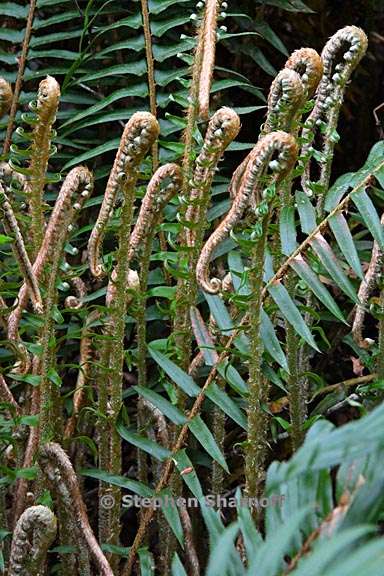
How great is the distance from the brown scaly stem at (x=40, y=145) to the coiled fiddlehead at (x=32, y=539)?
0.38 metres

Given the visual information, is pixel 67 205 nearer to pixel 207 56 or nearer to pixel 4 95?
pixel 4 95

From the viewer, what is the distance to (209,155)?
114cm

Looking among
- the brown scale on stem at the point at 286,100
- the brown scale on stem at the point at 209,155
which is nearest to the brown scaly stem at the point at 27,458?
the brown scale on stem at the point at 209,155

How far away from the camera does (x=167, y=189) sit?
121 cm

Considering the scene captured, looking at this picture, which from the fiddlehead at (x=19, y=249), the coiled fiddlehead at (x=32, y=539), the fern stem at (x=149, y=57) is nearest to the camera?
the coiled fiddlehead at (x=32, y=539)

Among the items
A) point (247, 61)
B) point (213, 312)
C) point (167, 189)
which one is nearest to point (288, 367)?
point (213, 312)

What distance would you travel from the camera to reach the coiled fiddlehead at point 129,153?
3.48 feet

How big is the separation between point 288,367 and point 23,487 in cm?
37

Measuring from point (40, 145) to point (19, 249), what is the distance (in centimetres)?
15

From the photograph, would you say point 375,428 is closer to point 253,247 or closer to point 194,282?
point 253,247

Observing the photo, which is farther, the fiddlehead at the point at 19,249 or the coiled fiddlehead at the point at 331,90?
the coiled fiddlehead at the point at 331,90

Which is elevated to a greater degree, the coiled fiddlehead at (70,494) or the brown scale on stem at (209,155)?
the brown scale on stem at (209,155)

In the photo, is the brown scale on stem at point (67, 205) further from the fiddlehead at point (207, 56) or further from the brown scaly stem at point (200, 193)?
the fiddlehead at point (207, 56)

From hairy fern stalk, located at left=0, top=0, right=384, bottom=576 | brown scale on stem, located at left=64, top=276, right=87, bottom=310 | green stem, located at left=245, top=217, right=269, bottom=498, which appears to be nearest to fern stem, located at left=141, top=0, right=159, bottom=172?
hairy fern stalk, located at left=0, top=0, right=384, bottom=576
